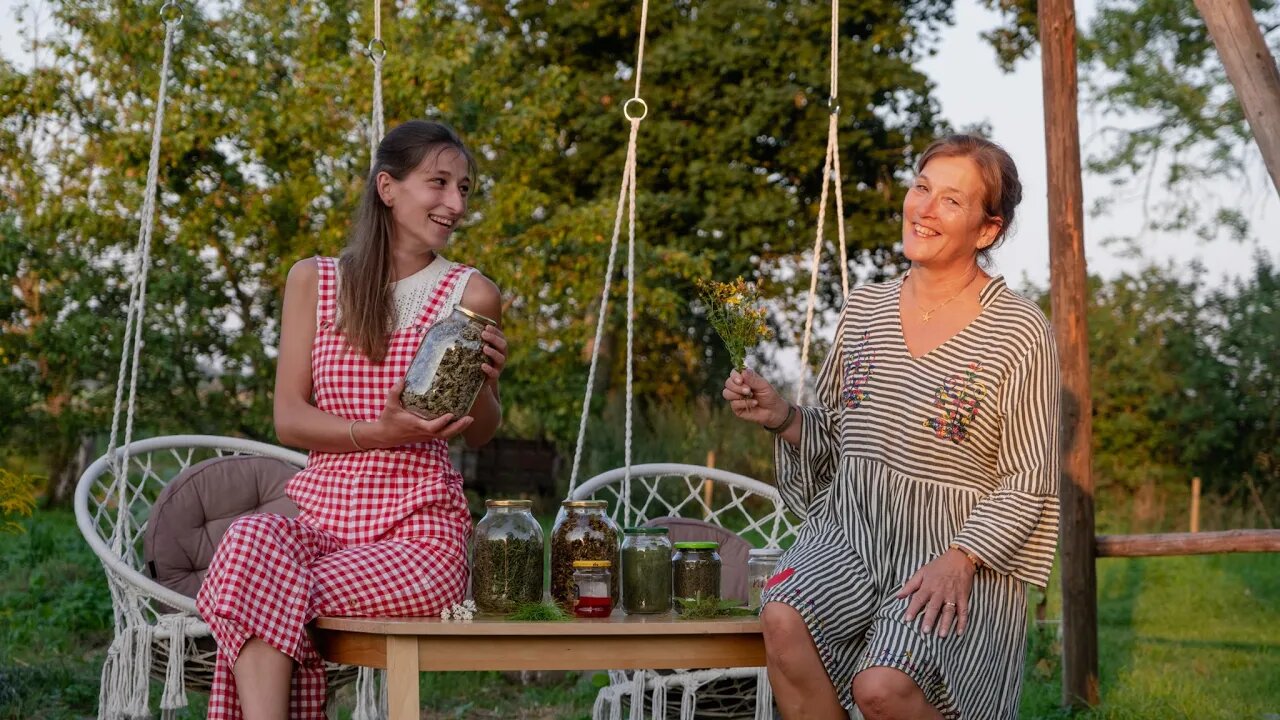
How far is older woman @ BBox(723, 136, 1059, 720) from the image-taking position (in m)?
2.31

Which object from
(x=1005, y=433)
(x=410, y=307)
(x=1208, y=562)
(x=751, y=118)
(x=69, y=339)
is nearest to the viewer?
(x=1005, y=433)

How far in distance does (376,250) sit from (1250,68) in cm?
234

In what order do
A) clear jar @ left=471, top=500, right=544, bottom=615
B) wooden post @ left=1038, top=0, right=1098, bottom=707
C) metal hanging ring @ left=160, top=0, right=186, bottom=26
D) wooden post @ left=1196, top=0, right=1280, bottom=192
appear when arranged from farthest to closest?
wooden post @ left=1038, top=0, right=1098, bottom=707 < wooden post @ left=1196, top=0, right=1280, bottom=192 < metal hanging ring @ left=160, top=0, right=186, bottom=26 < clear jar @ left=471, top=500, right=544, bottom=615

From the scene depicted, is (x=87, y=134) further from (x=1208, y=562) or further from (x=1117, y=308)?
(x=1117, y=308)

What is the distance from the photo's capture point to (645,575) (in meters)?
2.44

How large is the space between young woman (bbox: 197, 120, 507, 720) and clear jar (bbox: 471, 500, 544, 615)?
12cm

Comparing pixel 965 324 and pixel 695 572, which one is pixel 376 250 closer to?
pixel 695 572

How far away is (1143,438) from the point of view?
13898 mm

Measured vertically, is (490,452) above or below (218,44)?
below

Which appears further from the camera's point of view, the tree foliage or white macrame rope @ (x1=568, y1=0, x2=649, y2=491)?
the tree foliage

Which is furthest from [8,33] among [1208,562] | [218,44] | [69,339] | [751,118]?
[1208,562]

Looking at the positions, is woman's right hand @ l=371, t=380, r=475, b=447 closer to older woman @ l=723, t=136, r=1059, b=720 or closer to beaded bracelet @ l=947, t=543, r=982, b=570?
older woman @ l=723, t=136, r=1059, b=720

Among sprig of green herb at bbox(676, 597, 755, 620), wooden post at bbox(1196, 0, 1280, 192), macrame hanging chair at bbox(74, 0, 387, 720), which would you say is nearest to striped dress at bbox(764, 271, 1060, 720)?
sprig of green herb at bbox(676, 597, 755, 620)

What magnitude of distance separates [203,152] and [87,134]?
3.29 feet
